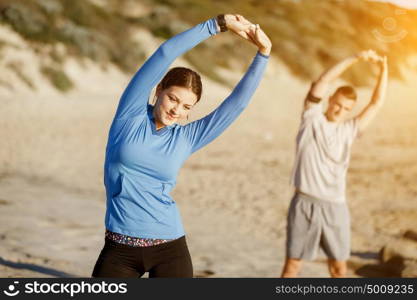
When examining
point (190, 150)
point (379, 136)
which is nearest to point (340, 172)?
point (190, 150)

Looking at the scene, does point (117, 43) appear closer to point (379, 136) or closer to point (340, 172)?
point (379, 136)

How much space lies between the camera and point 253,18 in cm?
4422

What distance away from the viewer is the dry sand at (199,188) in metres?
6.39

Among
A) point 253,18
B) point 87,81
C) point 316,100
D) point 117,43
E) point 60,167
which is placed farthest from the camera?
point 253,18

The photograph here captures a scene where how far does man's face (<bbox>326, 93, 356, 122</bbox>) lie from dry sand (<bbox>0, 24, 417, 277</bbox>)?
1953 mm

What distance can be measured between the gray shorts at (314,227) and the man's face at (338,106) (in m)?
0.59

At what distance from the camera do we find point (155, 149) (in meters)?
2.62

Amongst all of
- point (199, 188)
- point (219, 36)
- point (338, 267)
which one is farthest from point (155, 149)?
point (219, 36)

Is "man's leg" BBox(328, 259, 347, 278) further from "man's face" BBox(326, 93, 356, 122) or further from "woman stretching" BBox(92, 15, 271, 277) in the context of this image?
"woman stretching" BBox(92, 15, 271, 277)

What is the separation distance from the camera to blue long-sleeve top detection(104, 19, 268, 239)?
2.57m

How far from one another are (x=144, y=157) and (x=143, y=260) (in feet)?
1.39

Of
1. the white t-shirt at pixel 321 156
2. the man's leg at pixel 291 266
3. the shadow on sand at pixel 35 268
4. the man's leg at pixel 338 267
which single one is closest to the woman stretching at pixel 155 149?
the white t-shirt at pixel 321 156

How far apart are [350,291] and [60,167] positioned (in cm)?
820

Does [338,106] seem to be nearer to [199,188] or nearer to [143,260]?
[143,260]
